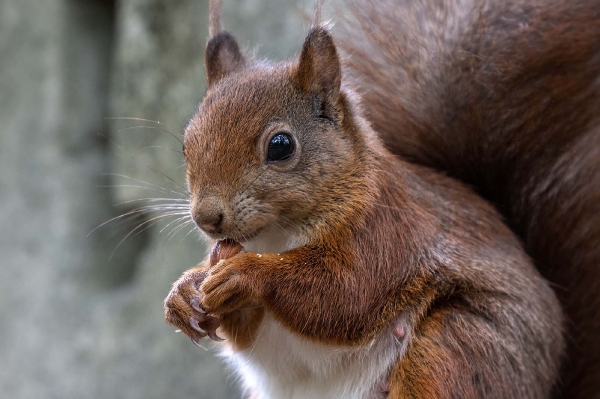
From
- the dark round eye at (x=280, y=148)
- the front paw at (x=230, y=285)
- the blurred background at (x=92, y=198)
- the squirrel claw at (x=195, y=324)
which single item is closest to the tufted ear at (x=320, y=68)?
the dark round eye at (x=280, y=148)

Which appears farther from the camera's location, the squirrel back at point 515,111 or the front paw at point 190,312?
the squirrel back at point 515,111

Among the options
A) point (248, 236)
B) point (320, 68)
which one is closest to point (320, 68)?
point (320, 68)

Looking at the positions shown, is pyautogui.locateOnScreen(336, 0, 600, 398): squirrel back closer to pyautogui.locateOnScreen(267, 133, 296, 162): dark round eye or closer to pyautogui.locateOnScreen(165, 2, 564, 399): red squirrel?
pyautogui.locateOnScreen(165, 2, 564, 399): red squirrel

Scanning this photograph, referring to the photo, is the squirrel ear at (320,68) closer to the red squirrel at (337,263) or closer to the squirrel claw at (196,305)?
the red squirrel at (337,263)

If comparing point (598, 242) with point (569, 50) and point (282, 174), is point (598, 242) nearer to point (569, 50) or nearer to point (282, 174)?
point (569, 50)

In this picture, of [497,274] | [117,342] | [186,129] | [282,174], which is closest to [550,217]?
[497,274]

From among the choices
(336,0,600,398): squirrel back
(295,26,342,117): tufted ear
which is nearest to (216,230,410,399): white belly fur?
(295,26,342,117): tufted ear
